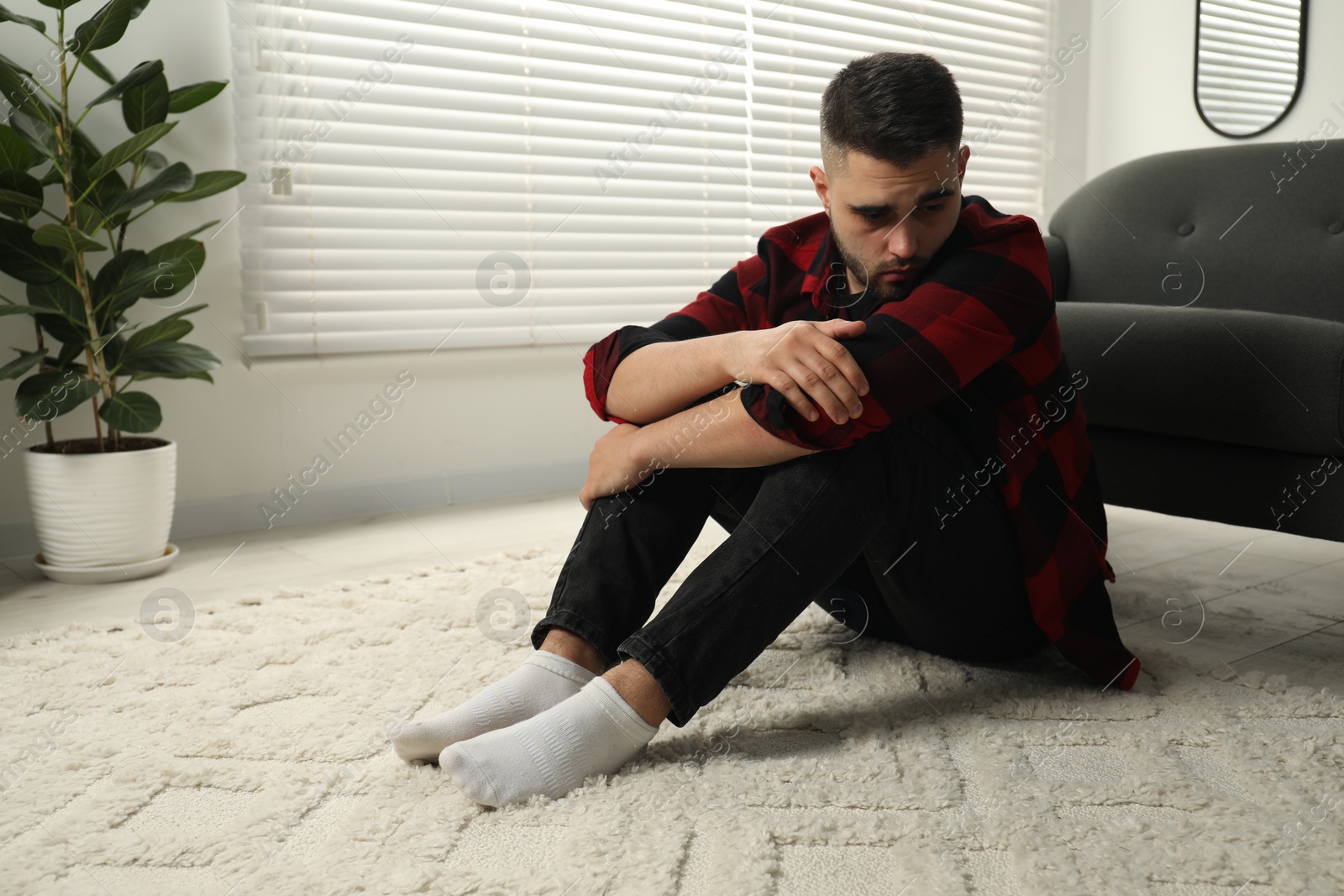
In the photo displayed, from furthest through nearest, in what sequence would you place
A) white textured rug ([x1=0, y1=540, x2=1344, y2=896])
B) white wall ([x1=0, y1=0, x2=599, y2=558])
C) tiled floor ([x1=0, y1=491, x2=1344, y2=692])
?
white wall ([x1=0, y1=0, x2=599, y2=558]) < tiled floor ([x1=0, y1=491, x2=1344, y2=692]) < white textured rug ([x1=0, y1=540, x2=1344, y2=896])

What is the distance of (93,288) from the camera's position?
73.7 inches

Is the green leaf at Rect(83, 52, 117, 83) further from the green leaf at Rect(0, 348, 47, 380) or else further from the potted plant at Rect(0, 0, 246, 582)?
the green leaf at Rect(0, 348, 47, 380)

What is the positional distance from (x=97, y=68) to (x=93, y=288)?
16.3 inches

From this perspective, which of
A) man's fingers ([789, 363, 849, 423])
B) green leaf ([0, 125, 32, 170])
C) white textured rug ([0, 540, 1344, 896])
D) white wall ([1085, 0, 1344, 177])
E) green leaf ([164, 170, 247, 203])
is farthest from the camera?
white wall ([1085, 0, 1344, 177])

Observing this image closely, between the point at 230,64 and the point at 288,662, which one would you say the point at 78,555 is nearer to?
the point at 288,662

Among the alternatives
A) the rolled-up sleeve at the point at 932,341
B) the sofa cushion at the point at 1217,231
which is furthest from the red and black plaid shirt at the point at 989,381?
the sofa cushion at the point at 1217,231

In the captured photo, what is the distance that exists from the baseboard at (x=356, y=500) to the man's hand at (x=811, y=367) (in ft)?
5.29

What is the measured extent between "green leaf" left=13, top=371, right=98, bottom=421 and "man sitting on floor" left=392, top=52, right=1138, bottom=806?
1.07 meters

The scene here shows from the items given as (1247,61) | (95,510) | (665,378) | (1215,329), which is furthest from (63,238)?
(1247,61)

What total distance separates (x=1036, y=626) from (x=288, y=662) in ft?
3.18

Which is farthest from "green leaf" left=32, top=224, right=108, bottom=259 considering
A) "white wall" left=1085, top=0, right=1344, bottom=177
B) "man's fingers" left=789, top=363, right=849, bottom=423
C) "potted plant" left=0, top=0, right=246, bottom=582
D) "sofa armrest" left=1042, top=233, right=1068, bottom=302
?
"white wall" left=1085, top=0, right=1344, bottom=177

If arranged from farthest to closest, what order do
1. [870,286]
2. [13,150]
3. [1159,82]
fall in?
[1159,82] < [13,150] < [870,286]

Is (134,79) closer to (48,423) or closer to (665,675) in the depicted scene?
(48,423)

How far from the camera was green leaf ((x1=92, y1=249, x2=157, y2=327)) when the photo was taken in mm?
1854
